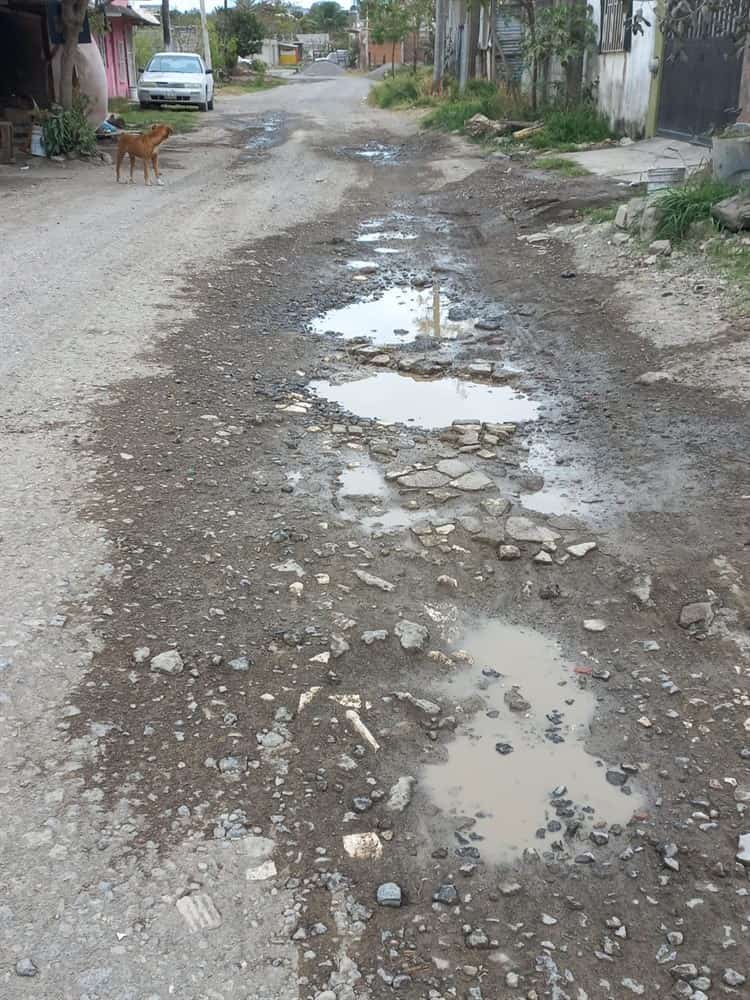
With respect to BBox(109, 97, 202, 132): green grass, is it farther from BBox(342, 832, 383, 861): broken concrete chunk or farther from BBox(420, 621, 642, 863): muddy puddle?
BBox(342, 832, 383, 861): broken concrete chunk

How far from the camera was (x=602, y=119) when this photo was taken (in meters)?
15.8

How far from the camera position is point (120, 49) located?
28.5 meters

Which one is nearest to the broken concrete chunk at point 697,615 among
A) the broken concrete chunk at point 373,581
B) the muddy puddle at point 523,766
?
the muddy puddle at point 523,766

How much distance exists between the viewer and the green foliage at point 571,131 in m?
15.2

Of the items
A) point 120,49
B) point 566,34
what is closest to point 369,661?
point 566,34

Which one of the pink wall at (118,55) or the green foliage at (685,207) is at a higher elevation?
the pink wall at (118,55)

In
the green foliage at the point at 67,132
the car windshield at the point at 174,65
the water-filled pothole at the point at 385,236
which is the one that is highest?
the car windshield at the point at 174,65

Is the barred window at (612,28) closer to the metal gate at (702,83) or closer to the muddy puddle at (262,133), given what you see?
the metal gate at (702,83)

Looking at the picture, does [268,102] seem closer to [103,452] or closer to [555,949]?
[103,452]

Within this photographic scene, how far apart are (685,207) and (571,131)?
27.3 ft

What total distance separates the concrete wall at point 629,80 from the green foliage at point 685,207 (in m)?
6.72

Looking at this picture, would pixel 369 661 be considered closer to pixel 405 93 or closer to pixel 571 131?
pixel 571 131

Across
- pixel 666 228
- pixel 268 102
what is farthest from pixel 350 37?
pixel 666 228

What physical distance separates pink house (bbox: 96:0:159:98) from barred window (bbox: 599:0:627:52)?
15.1 m
